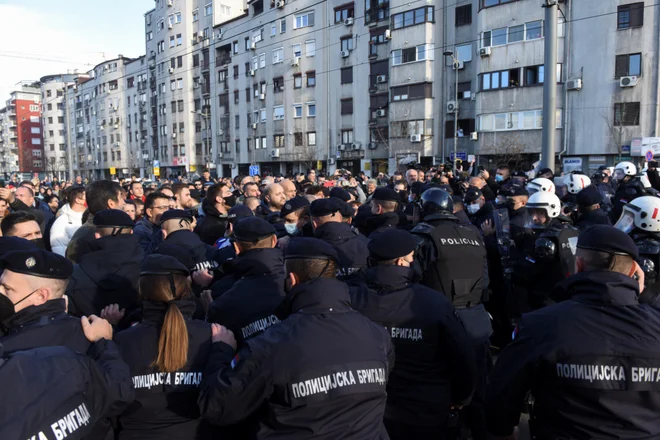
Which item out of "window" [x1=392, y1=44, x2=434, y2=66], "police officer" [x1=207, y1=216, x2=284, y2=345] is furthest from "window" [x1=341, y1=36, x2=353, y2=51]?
"police officer" [x1=207, y1=216, x2=284, y2=345]

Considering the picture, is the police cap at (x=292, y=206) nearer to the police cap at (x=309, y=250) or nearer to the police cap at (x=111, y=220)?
the police cap at (x=111, y=220)

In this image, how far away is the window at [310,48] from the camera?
4066 centimetres

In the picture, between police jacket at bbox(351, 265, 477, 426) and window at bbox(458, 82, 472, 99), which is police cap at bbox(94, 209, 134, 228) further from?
window at bbox(458, 82, 472, 99)

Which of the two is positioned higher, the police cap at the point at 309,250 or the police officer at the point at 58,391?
the police cap at the point at 309,250

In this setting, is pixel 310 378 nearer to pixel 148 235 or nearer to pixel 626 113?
pixel 148 235

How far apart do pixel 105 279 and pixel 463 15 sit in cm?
3329

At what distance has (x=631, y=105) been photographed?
26.8 m

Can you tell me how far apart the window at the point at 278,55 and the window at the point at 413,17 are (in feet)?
39.4

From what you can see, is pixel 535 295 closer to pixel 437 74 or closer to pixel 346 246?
pixel 346 246

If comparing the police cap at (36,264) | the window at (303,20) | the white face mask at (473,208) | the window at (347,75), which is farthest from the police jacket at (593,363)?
the window at (303,20)

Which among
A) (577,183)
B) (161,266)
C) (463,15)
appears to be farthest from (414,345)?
(463,15)

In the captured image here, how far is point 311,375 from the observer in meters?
2.18

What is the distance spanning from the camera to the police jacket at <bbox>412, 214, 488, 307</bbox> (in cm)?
430

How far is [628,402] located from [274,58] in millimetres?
44480
